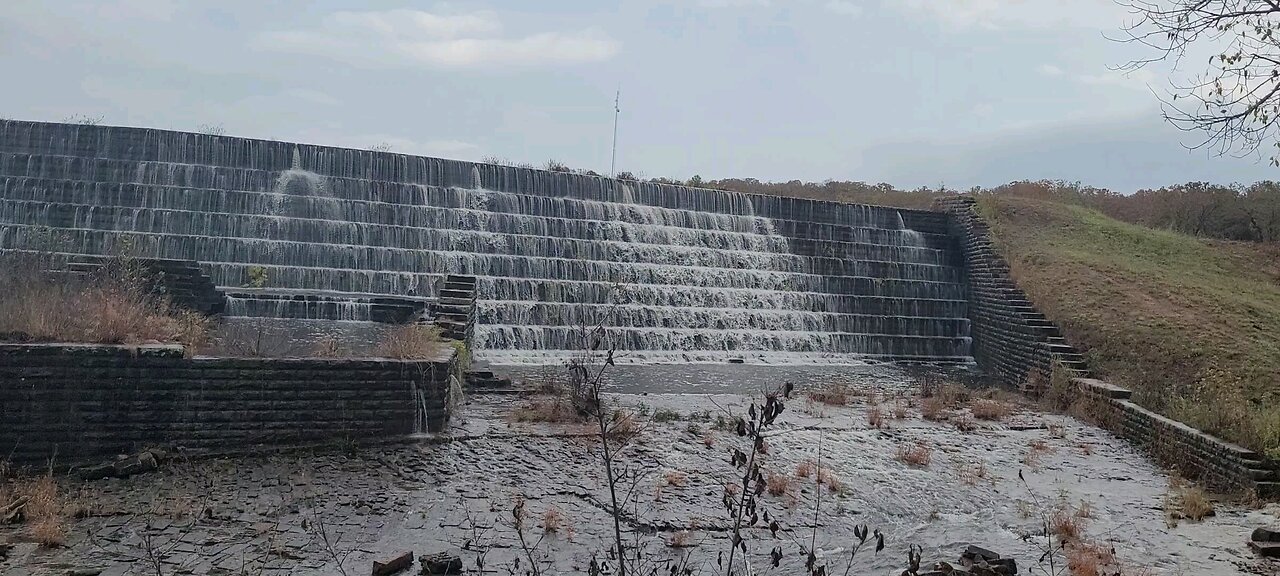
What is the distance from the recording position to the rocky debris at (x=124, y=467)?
263 inches

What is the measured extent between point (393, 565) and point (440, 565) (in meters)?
0.28

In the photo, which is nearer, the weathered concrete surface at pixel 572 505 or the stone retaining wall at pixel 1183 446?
the weathered concrete surface at pixel 572 505

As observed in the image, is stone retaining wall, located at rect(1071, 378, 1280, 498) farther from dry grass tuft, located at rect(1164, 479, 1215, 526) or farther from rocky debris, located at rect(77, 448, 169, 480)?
rocky debris, located at rect(77, 448, 169, 480)

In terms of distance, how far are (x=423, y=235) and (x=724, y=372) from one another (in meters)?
6.51

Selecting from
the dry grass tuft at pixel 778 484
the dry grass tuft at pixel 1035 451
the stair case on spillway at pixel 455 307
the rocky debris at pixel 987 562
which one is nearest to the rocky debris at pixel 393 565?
the dry grass tuft at pixel 778 484

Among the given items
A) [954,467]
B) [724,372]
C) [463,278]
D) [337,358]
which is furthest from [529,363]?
[954,467]

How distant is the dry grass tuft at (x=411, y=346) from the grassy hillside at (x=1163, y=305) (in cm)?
841

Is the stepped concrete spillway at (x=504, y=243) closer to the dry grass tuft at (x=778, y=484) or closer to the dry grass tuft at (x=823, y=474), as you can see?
the dry grass tuft at (x=823, y=474)

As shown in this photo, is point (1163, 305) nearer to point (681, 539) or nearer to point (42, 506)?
point (681, 539)

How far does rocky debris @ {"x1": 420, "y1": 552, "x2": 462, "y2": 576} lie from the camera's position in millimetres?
5246

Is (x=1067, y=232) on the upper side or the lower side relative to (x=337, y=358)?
upper

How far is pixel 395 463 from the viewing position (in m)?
7.40

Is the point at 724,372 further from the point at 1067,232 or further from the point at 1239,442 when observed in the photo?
the point at 1067,232

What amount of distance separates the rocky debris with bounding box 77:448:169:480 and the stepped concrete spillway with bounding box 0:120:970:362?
6.25 metres
